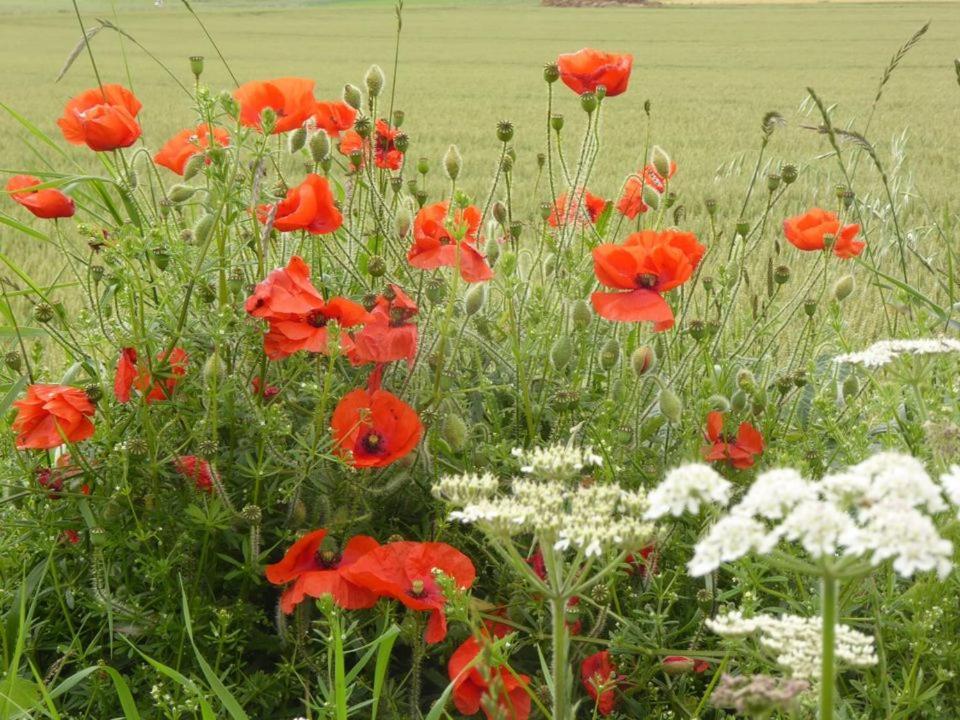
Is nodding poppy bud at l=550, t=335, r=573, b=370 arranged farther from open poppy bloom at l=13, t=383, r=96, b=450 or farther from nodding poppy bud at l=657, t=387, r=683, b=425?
open poppy bloom at l=13, t=383, r=96, b=450

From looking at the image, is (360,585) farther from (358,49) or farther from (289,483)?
(358,49)

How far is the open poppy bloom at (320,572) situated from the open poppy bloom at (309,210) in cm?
49

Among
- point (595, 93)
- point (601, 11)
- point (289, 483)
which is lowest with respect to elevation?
point (601, 11)

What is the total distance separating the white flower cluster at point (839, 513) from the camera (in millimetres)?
745

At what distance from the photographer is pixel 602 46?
999 inches

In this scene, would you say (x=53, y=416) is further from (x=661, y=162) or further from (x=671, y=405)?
(x=661, y=162)

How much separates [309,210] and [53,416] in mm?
495

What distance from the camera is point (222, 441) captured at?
1.88m

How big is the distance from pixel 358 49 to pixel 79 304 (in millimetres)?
23581

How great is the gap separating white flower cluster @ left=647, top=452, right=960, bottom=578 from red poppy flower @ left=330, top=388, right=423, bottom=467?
2.60 feet

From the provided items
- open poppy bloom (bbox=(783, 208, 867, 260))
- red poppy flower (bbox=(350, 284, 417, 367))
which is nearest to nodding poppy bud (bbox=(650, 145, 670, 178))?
open poppy bloom (bbox=(783, 208, 867, 260))

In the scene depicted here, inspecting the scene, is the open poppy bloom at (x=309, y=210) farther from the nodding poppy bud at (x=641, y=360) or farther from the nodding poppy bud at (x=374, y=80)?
the nodding poppy bud at (x=641, y=360)

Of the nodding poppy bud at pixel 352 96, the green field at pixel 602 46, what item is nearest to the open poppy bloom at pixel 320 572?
the nodding poppy bud at pixel 352 96

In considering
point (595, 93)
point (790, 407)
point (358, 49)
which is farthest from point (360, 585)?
point (358, 49)
